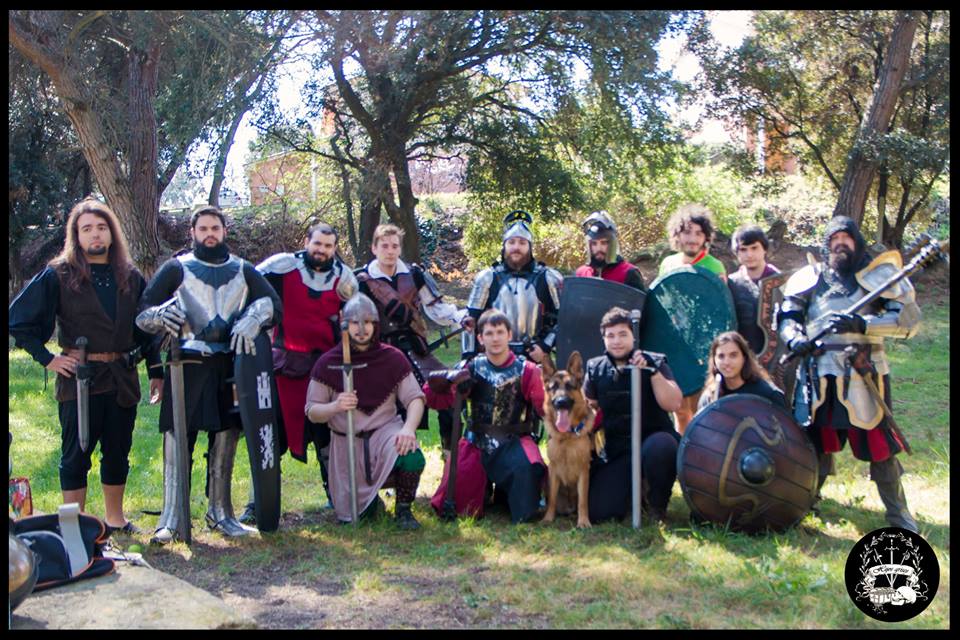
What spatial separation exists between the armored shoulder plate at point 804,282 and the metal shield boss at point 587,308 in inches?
33.8

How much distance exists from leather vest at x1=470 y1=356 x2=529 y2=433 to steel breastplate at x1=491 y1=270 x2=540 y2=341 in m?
0.36

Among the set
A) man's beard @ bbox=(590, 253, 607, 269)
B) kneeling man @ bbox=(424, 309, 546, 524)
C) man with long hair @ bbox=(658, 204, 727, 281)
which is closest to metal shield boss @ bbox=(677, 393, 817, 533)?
kneeling man @ bbox=(424, 309, 546, 524)

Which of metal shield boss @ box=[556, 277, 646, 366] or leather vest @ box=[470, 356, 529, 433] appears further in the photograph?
metal shield boss @ box=[556, 277, 646, 366]

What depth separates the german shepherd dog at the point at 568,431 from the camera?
4816 mm

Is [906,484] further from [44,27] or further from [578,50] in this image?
[44,27]

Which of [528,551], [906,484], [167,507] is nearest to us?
[528,551]

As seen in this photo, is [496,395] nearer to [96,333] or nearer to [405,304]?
[405,304]

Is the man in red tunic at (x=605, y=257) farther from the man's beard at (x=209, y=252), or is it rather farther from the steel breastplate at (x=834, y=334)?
the man's beard at (x=209, y=252)

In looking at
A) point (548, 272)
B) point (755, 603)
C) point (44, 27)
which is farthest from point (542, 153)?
point (755, 603)

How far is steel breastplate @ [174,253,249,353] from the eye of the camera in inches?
189

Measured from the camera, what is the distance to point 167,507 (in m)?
4.84

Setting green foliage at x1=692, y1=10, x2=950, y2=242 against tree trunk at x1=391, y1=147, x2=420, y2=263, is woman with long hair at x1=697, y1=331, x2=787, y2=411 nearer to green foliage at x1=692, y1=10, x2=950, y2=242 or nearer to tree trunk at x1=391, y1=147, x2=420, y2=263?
tree trunk at x1=391, y1=147, x2=420, y2=263

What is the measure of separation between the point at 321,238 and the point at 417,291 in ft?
2.30

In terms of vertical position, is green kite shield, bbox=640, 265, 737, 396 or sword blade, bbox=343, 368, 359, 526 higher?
green kite shield, bbox=640, 265, 737, 396
